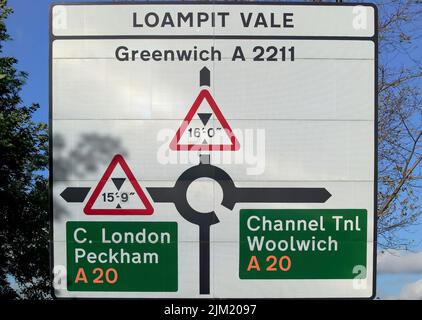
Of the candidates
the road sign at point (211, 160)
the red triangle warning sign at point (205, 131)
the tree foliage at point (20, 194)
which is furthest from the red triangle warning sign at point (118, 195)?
the tree foliage at point (20, 194)

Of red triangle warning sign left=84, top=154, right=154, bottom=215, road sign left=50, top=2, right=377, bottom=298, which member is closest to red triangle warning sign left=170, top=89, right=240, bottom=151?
road sign left=50, top=2, right=377, bottom=298

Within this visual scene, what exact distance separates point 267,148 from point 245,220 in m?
0.50

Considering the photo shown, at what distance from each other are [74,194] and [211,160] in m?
0.95

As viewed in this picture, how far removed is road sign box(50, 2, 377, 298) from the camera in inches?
107

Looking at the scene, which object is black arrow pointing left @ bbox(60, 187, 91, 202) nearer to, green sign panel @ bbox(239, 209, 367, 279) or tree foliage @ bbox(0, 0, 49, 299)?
green sign panel @ bbox(239, 209, 367, 279)

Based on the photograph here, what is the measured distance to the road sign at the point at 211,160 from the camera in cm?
271

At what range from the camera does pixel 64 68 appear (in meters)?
2.76

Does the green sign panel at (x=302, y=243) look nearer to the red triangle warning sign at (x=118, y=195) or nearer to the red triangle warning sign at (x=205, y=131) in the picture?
the red triangle warning sign at (x=205, y=131)

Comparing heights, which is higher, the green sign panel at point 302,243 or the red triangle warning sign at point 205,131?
the red triangle warning sign at point 205,131

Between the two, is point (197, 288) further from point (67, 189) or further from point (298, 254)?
point (67, 189)

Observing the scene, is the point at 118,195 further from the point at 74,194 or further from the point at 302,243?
the point at 302,243

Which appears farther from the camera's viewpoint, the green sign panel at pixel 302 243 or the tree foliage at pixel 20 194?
the tree foliage at pixel 20 194

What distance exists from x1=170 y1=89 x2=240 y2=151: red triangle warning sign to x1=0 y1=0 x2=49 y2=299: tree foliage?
204 inches
